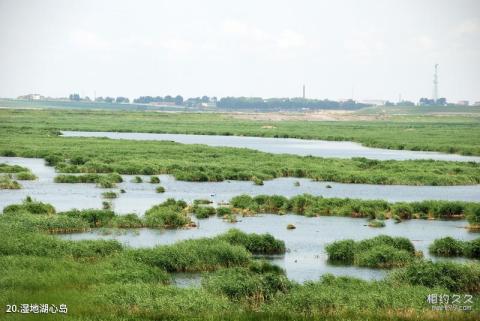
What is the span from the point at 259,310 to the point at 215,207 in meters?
25.4

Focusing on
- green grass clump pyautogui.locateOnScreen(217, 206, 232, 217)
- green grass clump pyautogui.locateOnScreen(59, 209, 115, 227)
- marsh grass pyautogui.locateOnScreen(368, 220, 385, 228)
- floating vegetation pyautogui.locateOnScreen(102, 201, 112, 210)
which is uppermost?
green grass clump pyautogui.locateOnScreen(59, 209, 115, 227)

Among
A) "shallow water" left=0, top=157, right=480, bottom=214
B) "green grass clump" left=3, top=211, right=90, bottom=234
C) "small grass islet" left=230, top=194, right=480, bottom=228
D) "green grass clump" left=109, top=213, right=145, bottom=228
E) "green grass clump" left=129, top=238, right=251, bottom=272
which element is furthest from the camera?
"shallow water" left=0, top=157, right=480, bottom=214

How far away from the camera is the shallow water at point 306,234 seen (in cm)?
3638

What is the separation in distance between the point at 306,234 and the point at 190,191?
1875 cm

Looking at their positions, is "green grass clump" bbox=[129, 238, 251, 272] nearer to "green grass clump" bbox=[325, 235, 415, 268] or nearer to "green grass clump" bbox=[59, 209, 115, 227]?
"green grass clump" bbox=[325, 235, 415, 268]

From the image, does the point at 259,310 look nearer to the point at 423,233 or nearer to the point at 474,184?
the point at 423,233

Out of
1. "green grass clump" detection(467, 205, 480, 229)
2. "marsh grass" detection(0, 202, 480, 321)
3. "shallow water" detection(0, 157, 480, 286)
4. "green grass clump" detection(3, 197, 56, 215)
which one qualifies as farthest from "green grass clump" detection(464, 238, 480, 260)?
"green grass clump" detection(3, 197, 56, 215)

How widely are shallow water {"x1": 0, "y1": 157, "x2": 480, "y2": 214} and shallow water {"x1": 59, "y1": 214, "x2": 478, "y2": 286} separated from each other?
713 centimetres

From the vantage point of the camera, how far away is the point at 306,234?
45.3m

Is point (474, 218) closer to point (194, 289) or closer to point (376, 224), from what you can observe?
point (376, 224)

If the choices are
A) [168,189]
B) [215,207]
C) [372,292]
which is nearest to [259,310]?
[372,292]

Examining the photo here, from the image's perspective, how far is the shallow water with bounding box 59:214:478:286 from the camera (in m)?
36.4

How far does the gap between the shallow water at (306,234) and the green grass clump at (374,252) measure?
2.19ft

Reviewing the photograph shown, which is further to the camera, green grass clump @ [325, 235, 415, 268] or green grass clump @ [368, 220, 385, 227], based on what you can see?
green grass clump @ [368, 220, 385, 227]
